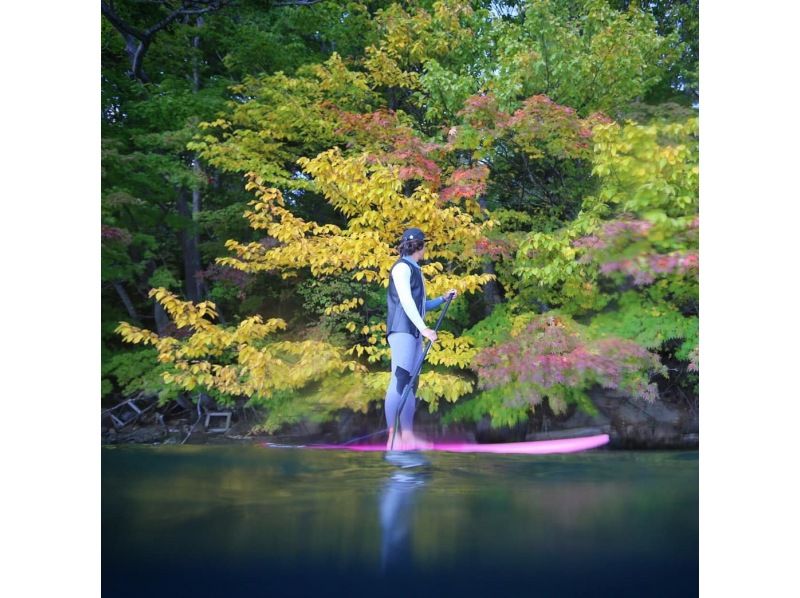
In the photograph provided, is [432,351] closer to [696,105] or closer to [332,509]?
[332,509]

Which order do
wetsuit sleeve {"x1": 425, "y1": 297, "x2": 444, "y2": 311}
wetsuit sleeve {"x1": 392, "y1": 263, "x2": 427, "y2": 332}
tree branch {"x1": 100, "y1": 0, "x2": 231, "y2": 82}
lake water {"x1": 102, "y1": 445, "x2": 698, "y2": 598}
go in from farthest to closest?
tree branch {"x1": 100, "y1": 0, "x2": 231, "y2": 82}, wetsuit sleeve {"x1": 425, "y1": 297, "x2": 444, "y2": 311}, wetsuit sleeve {"x1": 392, "y1": 263, "x2": 427, "y2": 332}, lake water {"x1": 102, "y1": 445, "x2": 698, "y2": 598}

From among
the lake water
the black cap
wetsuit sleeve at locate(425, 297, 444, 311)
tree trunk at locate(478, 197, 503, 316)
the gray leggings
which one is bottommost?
the lake water

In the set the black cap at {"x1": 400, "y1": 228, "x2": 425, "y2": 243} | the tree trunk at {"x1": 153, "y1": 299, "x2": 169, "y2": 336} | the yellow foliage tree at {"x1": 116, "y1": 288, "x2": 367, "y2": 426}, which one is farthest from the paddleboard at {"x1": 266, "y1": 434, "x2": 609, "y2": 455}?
the black cap at {"x1": 400, "y1": 228, "x2": 425, "y2": 243}

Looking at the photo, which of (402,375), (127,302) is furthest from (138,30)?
(402,375)

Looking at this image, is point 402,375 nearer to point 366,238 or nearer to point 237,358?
point 366,238

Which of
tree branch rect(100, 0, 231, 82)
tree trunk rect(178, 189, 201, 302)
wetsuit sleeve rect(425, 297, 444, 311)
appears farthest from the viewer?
tree branch rect(100, 0, 231, 82)

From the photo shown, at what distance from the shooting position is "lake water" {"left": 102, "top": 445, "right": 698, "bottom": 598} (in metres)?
3.51

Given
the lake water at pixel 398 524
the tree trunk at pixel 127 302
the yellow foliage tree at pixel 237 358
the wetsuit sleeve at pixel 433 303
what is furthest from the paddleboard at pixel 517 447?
the tree trunk at pixel 127 302

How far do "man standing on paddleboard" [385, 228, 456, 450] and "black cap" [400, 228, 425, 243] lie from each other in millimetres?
111

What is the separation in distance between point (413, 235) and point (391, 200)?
0.32 meters

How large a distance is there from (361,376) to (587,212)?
1708mm

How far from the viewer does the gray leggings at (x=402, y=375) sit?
14.2ft

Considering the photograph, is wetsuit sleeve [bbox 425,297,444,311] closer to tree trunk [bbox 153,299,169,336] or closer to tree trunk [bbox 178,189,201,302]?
tree trunk [bbox 178,189,201,302]

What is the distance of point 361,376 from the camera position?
4418mm
